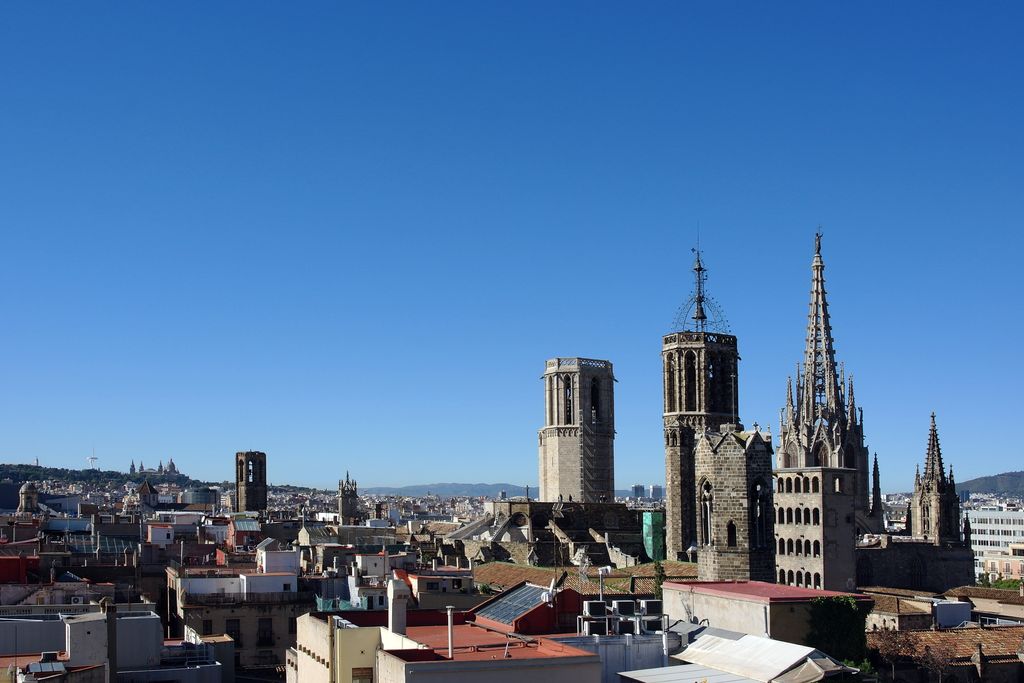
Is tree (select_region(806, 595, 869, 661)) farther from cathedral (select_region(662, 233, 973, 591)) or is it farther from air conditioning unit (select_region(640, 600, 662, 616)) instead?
cathedral (select_region(662, 233, 973, 591))

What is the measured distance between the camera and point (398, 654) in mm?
25891

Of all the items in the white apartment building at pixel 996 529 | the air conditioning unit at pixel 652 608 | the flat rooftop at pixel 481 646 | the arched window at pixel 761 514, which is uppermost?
the arched window at pixel 761 514

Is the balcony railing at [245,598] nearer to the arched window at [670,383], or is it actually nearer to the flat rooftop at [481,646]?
the flat rooftop at [481,646]

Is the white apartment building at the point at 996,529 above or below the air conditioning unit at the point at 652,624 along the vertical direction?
below

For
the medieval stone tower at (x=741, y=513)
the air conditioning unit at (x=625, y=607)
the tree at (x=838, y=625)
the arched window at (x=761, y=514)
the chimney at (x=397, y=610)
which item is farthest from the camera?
the arched window at (x=761, y=514)

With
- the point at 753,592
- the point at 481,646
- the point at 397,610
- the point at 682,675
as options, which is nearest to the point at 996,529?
the point at 753,592

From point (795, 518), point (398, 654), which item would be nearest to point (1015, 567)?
point (795, 518)

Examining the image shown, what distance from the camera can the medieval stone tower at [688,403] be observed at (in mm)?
73000

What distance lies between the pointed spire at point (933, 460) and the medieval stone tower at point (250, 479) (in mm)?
67002

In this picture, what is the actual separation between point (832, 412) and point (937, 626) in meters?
42.6

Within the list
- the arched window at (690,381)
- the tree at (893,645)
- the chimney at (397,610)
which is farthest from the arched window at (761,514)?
the chimney at (397,610)

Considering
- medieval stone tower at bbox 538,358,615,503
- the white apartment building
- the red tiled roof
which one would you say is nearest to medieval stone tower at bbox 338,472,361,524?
medieval stone tower at bbox 538,358,615,503

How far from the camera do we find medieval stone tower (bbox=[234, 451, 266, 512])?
129375 mm

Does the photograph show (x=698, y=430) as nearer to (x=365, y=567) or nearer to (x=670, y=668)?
(x=365, y=567)
